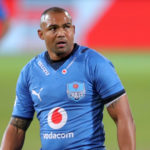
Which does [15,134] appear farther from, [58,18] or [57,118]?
[58,18]

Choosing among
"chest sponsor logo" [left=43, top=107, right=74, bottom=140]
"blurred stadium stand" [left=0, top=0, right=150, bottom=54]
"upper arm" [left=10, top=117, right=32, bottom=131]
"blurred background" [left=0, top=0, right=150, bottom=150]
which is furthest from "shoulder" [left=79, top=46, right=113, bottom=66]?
"blurred stadium stand" [left=0, top=0, right=150, bottom=54]

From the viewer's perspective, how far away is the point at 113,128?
9.98 metres

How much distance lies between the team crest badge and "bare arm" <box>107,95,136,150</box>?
0.27m

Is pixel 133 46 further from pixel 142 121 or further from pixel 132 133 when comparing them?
pixel 132 133

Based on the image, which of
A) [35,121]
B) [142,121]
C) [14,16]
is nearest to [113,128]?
[142,121]

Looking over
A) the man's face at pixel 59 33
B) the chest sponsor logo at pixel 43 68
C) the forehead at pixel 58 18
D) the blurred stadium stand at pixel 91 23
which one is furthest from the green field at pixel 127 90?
the forehead at pixel 58 18

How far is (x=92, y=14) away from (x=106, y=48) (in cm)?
137

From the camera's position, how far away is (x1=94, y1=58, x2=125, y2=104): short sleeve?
446 cm

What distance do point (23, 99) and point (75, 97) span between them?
22.5 inches

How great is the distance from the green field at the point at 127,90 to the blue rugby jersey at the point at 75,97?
12.1ft

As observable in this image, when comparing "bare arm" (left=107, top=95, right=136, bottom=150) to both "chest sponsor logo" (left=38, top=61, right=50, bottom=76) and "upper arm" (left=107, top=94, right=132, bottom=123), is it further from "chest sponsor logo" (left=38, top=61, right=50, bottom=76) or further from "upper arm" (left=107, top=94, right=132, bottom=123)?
"chest sponsor logo" (left=38, top=61, right=50, bottom=76)

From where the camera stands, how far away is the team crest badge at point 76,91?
4.60 m

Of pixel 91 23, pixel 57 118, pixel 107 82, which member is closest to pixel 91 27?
pixel 91 23

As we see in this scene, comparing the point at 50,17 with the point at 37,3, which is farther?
the point at 37,3
